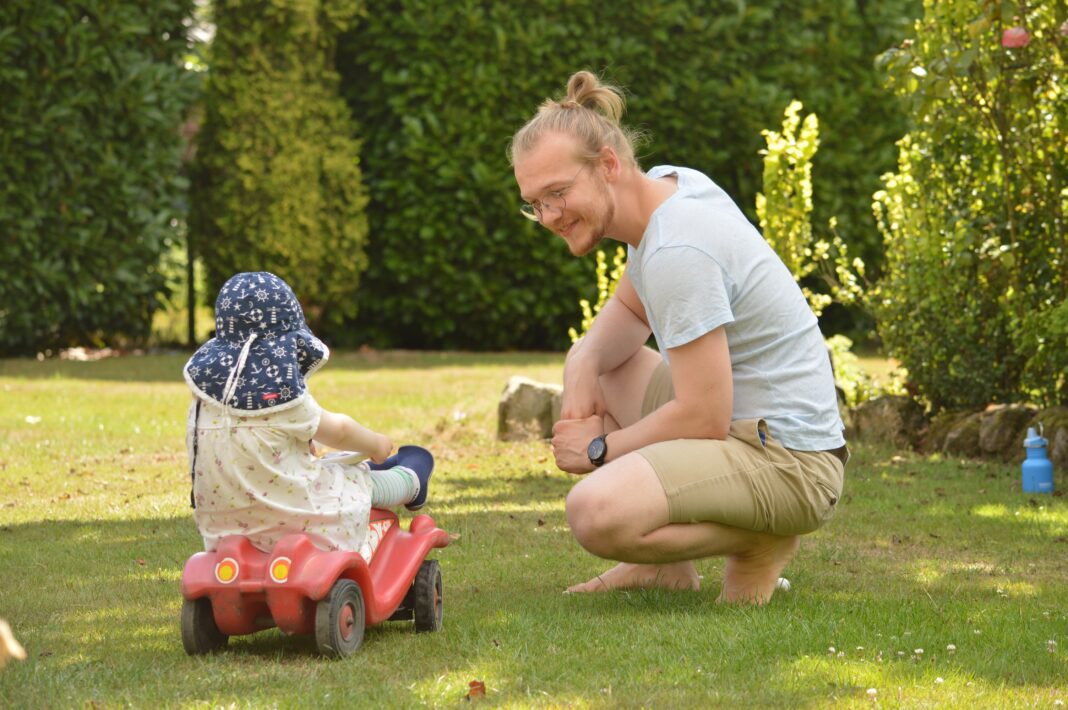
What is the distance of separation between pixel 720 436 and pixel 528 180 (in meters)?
0.85

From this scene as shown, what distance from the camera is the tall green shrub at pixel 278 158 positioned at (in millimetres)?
12281

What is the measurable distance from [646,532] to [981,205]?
4087 millimetres

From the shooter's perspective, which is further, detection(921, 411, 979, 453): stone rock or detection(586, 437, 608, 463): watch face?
detection(921, 411, 979, 453): stone rock

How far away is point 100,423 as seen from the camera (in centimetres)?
802

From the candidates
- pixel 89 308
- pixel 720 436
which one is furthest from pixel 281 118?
pixel 720 436

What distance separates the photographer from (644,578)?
4125mm

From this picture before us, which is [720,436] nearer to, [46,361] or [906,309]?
[906,309]

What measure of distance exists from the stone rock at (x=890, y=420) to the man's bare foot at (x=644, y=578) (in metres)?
3.44

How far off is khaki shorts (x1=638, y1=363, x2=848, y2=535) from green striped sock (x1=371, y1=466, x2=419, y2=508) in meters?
0.62

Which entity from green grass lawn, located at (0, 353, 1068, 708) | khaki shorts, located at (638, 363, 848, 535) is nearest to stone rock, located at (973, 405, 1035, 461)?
green grass lawn, located at (0, 353, 1068, 708)

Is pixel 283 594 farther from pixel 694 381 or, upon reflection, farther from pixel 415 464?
pixel 694 381

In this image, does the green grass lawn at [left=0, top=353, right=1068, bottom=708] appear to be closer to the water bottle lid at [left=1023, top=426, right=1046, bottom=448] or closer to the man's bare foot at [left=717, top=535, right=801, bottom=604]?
the man's bare foot at [left=717, top=535, right=801, bottom=604]

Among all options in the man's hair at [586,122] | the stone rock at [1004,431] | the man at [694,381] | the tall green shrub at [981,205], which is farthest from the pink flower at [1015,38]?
the man's hair at [586,122]

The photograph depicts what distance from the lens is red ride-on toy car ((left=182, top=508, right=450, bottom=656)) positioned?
3.21 m
